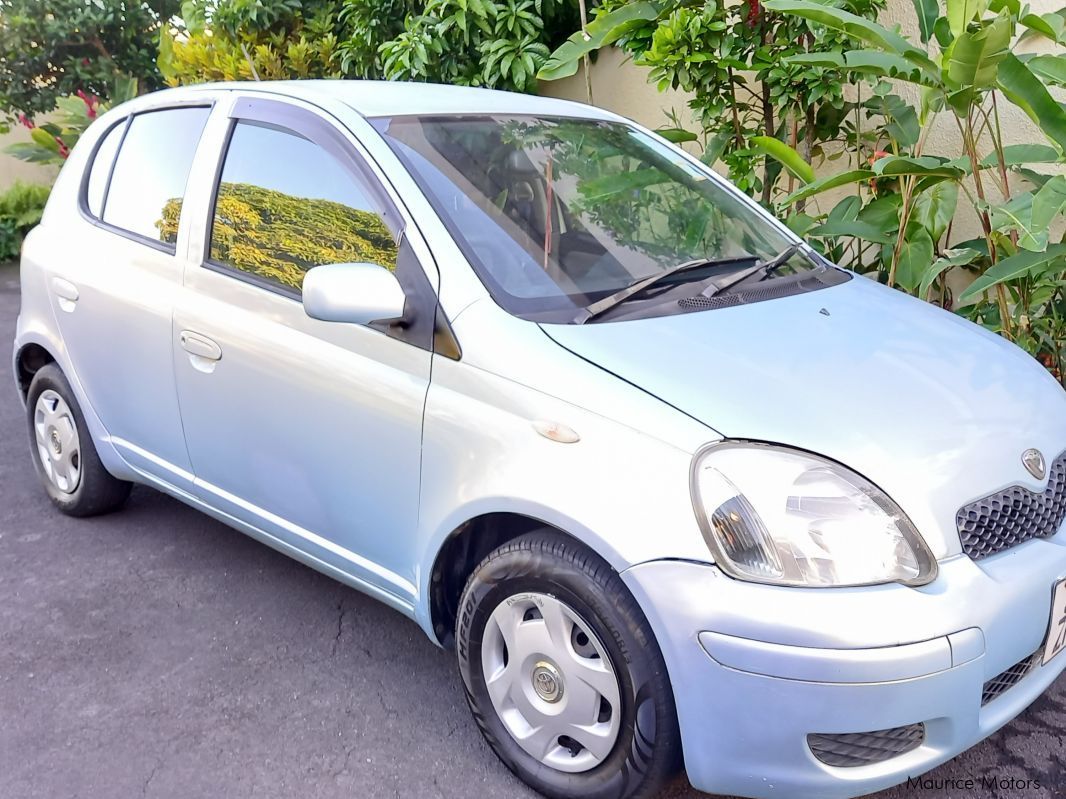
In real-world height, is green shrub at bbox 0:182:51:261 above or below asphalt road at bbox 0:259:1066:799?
below

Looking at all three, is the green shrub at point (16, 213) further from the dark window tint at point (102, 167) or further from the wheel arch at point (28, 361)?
the dark window tint at point (102, 167)

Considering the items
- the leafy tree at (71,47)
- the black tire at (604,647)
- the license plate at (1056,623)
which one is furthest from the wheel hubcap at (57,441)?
the leafy tree at (71,47)

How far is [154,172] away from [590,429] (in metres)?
2.16

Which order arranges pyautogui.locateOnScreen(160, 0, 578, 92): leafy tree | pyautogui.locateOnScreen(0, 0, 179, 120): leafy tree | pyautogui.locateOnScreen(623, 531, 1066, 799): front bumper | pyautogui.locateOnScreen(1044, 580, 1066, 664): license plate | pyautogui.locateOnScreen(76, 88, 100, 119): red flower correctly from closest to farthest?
pyautogui.locateOnScreen(623, 531, 1066, 799): front bumper
pyautogui.locateOnScreen(1044, 580, 1066, 664): license plate
pyautogui.locateOnScreen(160, 0, 578, 92): leafy tree
pyautogui.locateOnScreen(76, 88, 100, 119): red flower
pyautogui.locateOnScreen(0, 0, 179, 120): leafy tree

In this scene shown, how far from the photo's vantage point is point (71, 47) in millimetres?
10852

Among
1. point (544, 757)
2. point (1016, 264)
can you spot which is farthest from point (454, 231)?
point (1016, 264)

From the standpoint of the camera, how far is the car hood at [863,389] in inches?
81.4

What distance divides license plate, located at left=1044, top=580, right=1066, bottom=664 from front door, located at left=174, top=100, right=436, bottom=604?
1.48m

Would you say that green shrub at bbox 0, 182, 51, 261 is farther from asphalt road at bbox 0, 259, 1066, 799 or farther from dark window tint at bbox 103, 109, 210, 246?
dark window tint at bbox 103, 109, 210, 246

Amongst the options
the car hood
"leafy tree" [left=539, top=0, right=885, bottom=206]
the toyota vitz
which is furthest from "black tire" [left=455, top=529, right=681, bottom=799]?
"leafy tree" [left=539, top=0, right=885, bottom=206]

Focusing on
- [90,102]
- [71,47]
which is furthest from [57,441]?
[71,47]

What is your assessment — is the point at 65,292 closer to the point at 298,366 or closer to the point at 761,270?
the point at 298,366

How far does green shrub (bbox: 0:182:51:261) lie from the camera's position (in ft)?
37.6

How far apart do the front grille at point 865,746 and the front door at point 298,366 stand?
110cm
